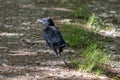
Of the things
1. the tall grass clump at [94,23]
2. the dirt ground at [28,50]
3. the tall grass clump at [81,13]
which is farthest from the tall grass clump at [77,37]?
the tall grass clump at [81,13]

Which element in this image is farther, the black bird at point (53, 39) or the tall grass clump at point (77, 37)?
the tall grass clump at point (77, 37)

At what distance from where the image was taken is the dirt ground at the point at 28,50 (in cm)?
627

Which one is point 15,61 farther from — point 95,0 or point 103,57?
point 95,0

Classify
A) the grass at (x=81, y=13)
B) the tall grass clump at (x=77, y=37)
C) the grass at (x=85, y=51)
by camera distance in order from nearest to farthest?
1. the grass at (x=85, y=51)
2. the tall grass clump at (x=77, y=37)
3. the grass at (x=81, y=13)

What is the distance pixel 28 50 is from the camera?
754 cm

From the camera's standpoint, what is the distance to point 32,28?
30.5 feet

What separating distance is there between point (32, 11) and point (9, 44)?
3235 mm

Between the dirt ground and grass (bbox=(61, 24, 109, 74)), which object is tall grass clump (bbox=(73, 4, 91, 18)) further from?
grass (bbox=(61, 24, 109, 74))

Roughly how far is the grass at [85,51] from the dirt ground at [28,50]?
0.15 metres

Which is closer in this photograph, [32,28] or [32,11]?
[32,28]

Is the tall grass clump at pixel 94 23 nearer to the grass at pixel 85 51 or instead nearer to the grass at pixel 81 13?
the grass at pixel 85 51

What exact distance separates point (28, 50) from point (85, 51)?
3.79ft

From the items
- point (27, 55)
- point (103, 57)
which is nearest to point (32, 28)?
point (27, 55)

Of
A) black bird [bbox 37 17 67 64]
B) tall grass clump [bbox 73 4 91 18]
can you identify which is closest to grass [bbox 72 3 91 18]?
tall grass clump [bbox 73 4 91 18]
